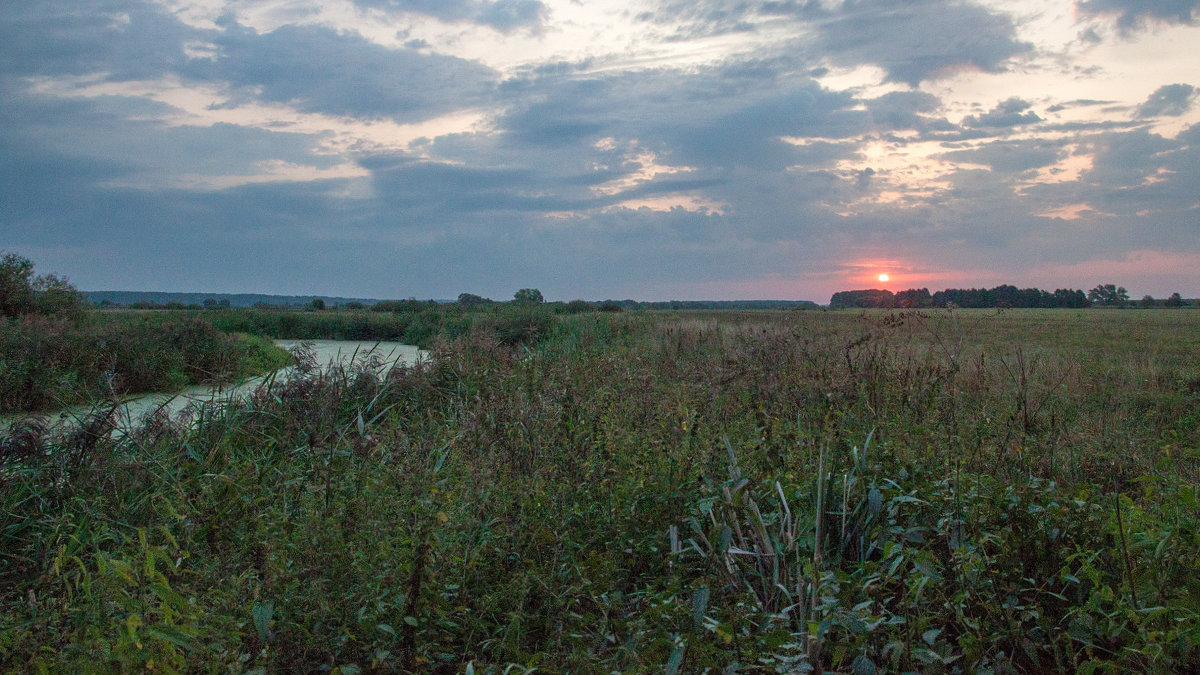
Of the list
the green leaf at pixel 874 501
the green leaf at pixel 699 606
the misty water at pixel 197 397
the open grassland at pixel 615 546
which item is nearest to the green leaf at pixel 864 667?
the open grassland at pixel 615 546

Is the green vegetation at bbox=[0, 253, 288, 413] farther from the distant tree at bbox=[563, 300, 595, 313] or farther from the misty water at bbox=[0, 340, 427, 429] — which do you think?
the distant tree at bbox=[563, 300, 595, 313]

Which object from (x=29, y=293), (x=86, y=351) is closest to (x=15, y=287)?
(x=29, y=293)

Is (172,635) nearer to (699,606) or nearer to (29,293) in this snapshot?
(699,606)

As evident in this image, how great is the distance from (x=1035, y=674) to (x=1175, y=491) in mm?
1194

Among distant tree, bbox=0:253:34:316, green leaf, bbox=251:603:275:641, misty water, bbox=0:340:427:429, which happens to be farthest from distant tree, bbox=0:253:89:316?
→ green leaf, bbox=251:603:275:641

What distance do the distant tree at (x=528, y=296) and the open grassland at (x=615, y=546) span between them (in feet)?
39.3

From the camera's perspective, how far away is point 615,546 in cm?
314

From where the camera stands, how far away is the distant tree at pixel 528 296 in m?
17.3

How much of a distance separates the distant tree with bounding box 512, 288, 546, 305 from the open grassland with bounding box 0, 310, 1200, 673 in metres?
12.0

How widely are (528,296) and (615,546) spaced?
15.3 meters

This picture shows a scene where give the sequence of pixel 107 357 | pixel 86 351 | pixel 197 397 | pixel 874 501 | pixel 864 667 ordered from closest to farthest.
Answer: pixel 864 667, pixel 874 501, pixel 197 397, pixel 107 357, pixel 86 351

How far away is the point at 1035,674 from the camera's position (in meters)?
2.28

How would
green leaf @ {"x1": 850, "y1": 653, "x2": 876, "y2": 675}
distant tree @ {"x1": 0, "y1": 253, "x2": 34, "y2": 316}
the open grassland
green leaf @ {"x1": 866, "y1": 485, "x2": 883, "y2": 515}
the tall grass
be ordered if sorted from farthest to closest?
distant tree @ {"x1": 0, "y1": 253, "x2": 34, "y2": 316}, the tall grass, green leaf @ {"x1": 866, "y1": 485, "x2": 883, "y2": 515}, the open grassland, green leaf @ {"x1": 850, "y1": 653, "x2": 876, "y2": 675}

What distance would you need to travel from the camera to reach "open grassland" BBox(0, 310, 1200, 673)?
210 centimetres
